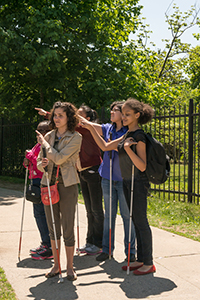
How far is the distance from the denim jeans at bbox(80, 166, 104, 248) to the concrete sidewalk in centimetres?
32

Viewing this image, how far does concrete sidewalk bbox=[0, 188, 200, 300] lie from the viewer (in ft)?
12.1

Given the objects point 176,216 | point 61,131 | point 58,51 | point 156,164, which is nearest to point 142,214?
point 156,164

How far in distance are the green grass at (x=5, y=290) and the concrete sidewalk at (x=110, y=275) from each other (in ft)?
0.19

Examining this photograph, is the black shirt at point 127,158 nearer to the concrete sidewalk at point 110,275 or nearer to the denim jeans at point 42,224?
the concrete sidewalk at point 110,275

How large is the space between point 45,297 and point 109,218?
56.4 inches

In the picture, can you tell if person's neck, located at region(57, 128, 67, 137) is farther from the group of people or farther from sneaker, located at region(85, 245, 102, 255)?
sneaker, located at region(85, 245, 102, 255)

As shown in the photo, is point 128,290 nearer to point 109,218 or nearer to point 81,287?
point 81,287

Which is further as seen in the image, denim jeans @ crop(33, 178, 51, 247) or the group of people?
denim jeans @ crop(33, 178, 51, 247)

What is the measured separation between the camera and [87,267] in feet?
14.7

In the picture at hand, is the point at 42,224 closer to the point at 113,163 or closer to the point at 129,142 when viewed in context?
the point at 113,163

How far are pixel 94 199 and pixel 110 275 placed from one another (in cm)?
113

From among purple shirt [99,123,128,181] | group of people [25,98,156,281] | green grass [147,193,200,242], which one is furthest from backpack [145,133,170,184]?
green grass [147,193,200,242]

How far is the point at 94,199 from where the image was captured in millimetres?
5008

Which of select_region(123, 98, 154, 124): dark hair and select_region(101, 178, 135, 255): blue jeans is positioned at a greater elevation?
select_region(123, 98, 154, 124): dark hair
